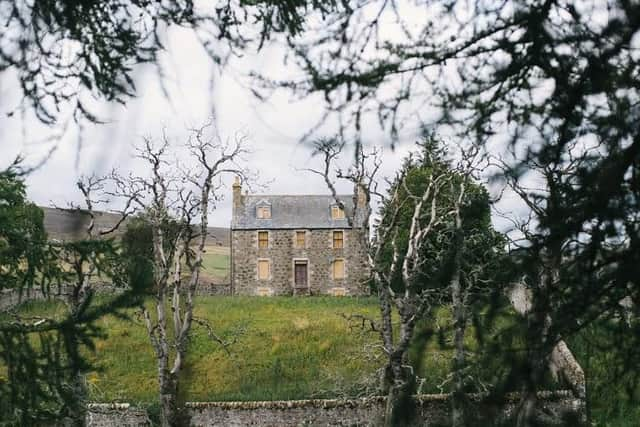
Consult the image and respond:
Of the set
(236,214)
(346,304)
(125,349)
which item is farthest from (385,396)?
(236,214)

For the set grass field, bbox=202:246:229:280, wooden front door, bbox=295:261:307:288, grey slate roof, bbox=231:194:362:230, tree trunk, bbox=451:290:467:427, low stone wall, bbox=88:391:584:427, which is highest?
grey slate roof, bbox=231:194:362:230

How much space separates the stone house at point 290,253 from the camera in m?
38.6

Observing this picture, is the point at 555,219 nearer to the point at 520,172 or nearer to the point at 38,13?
the point at 520,172

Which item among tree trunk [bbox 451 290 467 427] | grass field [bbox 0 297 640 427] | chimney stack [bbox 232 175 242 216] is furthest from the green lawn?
tree trunk [bbox 451 290 467 427]

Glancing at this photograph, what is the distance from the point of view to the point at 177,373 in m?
18.1

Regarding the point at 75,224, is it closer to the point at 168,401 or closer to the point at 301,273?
the point at 168,401

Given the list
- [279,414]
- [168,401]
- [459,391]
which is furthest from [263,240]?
[459,391]

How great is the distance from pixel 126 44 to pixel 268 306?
997 inches

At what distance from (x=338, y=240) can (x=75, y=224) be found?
3506 cm

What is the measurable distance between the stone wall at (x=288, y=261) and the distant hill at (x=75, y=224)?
5.57m

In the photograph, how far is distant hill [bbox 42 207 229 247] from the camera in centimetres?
422

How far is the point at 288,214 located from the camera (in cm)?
3925

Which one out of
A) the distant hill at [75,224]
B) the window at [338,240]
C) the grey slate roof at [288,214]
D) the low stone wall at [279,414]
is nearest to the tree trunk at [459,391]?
the distant hill at [75,224]

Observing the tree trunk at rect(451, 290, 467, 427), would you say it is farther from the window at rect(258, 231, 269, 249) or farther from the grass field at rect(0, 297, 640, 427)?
the window at rect(258, 231, 269, 249)
